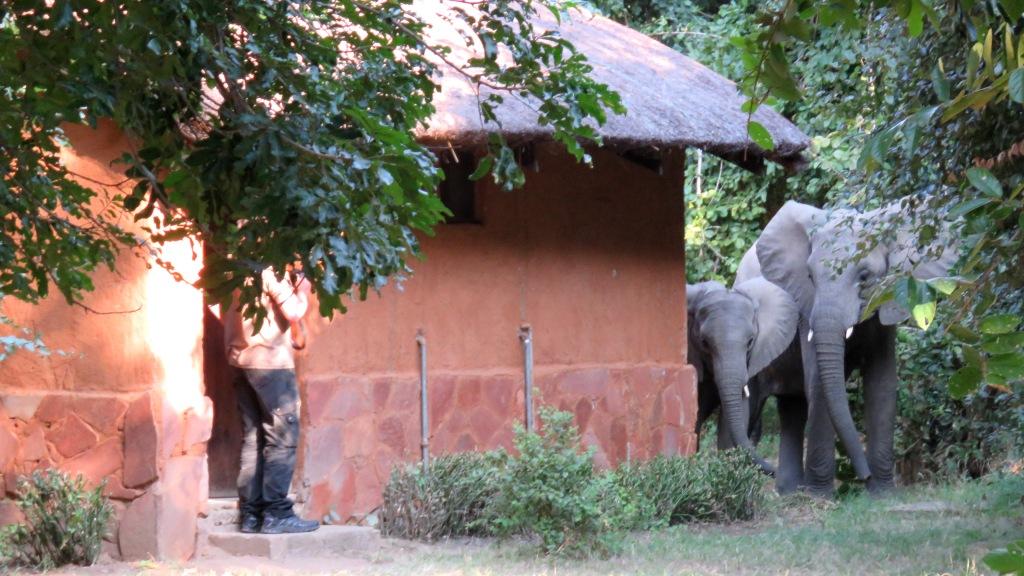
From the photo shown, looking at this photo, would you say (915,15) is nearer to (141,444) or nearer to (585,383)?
(141,444)

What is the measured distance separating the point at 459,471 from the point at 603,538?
49.3 inches

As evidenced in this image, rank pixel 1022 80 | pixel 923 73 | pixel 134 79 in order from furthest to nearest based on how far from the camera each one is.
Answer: pixel 923 73, pixel 134 79, pixel 1022 80

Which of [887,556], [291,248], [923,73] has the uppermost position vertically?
[923,73]

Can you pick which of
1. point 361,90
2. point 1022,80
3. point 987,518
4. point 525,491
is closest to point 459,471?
point 525,491

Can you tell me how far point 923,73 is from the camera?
632cm

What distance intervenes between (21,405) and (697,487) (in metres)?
4.33

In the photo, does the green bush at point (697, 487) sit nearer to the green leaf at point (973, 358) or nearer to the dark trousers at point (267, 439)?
the dark trousers at point (267, 439)

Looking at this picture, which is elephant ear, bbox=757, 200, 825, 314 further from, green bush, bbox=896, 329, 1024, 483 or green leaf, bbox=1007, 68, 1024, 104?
green leaf, bbox=1007, 68, 1024, 104

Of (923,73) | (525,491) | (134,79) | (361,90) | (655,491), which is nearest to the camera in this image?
→ (134,79)

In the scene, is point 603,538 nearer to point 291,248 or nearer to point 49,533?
point 49,533

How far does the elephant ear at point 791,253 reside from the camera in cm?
1256

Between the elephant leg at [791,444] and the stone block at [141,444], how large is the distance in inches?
258

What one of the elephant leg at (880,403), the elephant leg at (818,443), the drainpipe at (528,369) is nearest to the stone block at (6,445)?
the drainpipe at (528,369)

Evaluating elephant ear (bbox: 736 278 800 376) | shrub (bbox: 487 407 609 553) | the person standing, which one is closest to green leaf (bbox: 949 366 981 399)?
shrub (bbox: 487 407 609 553)
